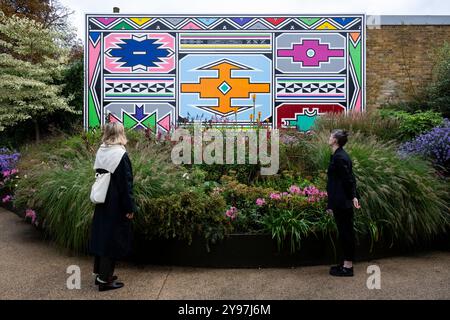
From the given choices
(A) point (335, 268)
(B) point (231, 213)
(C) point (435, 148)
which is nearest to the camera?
(A) point (335, 268)

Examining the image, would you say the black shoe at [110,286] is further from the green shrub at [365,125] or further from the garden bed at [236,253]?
the green shrub at [365,125]

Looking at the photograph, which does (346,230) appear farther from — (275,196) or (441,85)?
(441,85)

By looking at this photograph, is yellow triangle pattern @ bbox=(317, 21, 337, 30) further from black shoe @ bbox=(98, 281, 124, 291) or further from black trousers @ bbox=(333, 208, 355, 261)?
black shoe @ bbox=(98, 281, 124, 291)

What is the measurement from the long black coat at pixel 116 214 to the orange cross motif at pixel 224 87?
7132mm

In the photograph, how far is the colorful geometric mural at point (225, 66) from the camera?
1103 centimetres

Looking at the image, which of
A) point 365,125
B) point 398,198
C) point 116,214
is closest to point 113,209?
point 116,214

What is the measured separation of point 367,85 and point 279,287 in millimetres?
8855

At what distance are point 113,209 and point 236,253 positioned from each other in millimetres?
1557

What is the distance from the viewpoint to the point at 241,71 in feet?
36.2

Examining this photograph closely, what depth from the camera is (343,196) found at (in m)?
4.44

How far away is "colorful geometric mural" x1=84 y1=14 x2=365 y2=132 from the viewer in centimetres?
1103

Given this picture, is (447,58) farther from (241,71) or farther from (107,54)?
(107,54)

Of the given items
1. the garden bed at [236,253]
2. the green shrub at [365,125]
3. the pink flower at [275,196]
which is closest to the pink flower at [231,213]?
the garden bed at [236,253]
